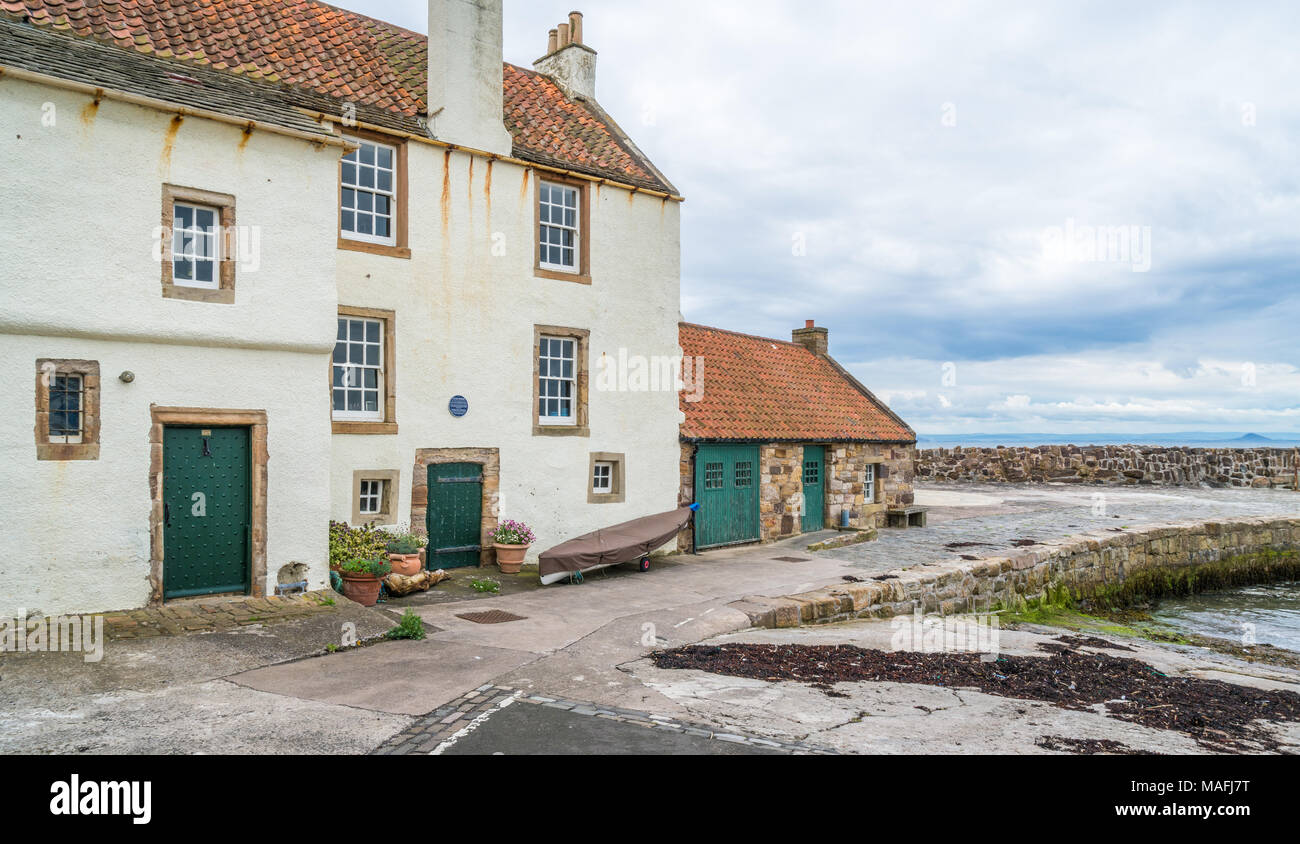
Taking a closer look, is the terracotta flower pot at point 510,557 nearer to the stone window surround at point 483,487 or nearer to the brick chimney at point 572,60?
the stone window surround at point 483,487

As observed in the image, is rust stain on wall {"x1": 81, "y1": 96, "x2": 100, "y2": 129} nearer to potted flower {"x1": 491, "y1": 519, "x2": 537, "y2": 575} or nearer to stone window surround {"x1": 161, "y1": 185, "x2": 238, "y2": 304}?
stone window surround {"x1": 161, "y1": 185, "x2": 238, "y2": 304}

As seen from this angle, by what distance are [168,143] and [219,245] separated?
1.28 metres

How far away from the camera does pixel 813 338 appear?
85.6ft

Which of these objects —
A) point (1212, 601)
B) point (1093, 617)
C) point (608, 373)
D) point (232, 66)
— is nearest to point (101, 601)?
point (232, 66)

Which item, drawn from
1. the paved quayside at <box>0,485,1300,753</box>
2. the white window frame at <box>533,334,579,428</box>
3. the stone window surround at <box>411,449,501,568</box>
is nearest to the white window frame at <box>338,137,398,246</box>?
the white window frame at <box>533,334,579,428</box>

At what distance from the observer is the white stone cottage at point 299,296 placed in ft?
30.7

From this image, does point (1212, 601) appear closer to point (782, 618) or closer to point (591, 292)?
point (782, 618)

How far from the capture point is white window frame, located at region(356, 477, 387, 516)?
13570 mm

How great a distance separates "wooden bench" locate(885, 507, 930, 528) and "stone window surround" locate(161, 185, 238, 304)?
17.6 meters

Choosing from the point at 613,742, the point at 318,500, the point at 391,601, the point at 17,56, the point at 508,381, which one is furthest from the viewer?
the point at 508,381

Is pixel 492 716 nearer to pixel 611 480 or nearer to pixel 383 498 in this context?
pixel 383 498

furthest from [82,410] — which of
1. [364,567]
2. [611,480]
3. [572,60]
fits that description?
[572,60]

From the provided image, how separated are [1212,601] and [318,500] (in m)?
20.7

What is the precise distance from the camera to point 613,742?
6.11 meters
